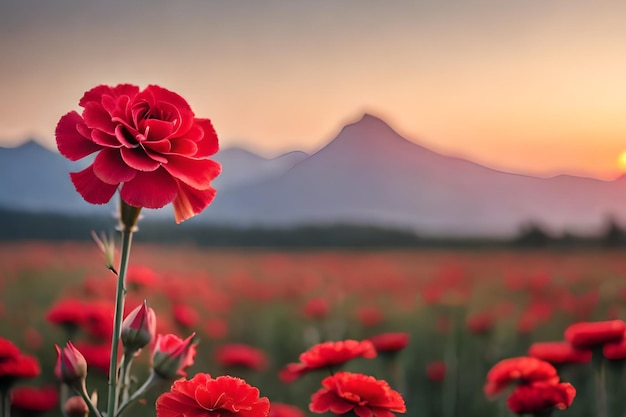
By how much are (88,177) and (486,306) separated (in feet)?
2.83

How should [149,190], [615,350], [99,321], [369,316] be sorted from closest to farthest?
1. [149,190]
2. [615,350]
3. [99,321]
4. [369,316]

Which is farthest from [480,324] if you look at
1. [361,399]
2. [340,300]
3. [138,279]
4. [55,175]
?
[55,175]

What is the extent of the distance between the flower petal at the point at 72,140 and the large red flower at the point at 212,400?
0.14 m

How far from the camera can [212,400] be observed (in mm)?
423

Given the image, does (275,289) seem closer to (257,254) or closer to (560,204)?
(257,254)

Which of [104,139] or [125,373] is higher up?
[104,139]

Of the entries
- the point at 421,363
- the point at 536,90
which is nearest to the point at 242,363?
the point at 421,363

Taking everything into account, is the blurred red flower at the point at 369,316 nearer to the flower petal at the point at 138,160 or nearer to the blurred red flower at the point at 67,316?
the blurred red flower at the point at 67,316

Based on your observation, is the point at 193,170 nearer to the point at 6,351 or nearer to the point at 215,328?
the point at 6,351

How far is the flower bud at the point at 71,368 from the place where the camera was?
0.40 meters

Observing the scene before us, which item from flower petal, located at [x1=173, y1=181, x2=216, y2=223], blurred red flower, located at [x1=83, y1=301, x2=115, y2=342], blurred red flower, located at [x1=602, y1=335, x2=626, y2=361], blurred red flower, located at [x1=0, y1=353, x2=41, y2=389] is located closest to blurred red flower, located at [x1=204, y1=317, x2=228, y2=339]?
blurred red flower, located at [x1=83, y1=301, x2=115, y2=342]

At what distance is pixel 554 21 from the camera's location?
1.08m

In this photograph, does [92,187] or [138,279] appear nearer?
[92,187]

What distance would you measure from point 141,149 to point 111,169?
2 cm
